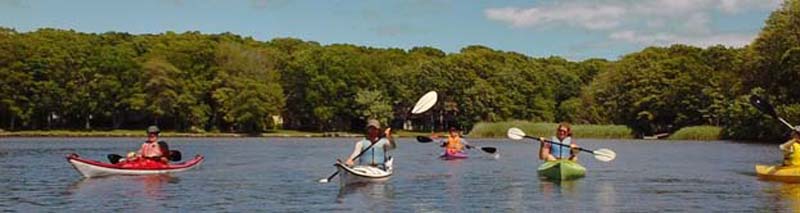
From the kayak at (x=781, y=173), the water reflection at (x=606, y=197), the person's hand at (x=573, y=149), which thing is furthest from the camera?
the person's hand at (x=573, y=149)

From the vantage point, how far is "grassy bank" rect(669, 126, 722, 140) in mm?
69250

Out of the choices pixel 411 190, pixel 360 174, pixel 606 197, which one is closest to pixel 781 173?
pixel 606 197

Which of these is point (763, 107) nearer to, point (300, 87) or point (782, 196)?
point (782, 196)

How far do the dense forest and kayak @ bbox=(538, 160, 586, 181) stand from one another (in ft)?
151

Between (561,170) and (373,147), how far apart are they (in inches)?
181

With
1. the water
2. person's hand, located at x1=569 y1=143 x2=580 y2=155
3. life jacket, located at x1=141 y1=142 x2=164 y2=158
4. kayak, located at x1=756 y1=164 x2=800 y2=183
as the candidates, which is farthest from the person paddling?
kayak, located at x1=756 y1=164 x2=800 y2=183

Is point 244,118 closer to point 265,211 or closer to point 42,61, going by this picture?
point 42,61

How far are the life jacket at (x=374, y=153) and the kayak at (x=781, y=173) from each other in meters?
9.40

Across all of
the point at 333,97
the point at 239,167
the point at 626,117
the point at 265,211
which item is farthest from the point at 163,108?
the point at 265,211

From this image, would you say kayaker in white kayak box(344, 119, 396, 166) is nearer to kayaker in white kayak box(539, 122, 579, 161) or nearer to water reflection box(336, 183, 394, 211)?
water reflection box(336, 183, 394, 211)

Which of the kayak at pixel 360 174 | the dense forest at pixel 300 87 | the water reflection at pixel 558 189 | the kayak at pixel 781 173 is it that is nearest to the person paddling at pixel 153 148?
the kayak at pixel 360 174

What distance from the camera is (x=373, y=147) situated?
23109mm

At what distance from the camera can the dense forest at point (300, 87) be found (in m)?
83.8

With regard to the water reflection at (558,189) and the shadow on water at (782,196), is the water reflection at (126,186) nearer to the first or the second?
the water reflection at (558,189)
